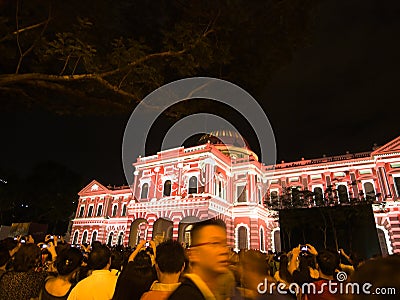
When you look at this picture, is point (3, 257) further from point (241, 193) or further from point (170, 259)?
point (241, 193)

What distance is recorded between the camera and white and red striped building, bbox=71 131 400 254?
72.4 feet

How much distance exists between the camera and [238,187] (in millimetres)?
26719

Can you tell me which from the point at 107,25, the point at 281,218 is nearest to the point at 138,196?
the point at 281,218

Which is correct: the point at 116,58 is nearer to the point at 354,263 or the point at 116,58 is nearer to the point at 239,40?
the point at 239,40

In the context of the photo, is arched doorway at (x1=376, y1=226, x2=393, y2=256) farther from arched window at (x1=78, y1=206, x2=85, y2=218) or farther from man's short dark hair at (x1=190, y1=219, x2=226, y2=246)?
arched window at (x1=78, y1=206, x2=85, y2=218)

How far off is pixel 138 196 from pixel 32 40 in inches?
871

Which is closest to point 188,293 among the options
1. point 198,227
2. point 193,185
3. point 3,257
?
point 198,227

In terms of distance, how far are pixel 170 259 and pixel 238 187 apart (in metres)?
25.1

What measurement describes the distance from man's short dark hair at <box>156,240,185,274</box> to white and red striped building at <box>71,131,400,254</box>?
746 inches

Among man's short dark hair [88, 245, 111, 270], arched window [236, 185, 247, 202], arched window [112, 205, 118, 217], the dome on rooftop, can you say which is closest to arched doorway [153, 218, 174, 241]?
arched window [236, 185, 247, 202]

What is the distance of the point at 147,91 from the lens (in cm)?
680

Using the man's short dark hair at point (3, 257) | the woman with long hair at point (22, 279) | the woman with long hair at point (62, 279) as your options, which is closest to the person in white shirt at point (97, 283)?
the woman with long hair at point (62, 279)

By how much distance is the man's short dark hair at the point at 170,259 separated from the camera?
213cm

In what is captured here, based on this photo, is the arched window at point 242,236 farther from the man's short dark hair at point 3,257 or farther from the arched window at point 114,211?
the man's short dark hair at point 3,257
